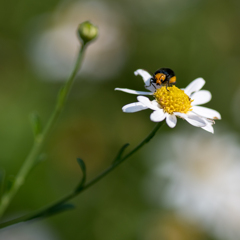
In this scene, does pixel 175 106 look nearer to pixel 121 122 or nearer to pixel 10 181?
pixel 10 181

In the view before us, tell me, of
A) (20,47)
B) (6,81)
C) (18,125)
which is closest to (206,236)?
(18,125)

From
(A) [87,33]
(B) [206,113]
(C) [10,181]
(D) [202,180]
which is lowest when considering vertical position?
(D) [202,180]

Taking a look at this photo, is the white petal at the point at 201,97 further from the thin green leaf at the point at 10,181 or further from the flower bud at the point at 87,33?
the thin green leaf at the point at 10,181

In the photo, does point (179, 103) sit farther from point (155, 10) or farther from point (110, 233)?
point (155, 10)

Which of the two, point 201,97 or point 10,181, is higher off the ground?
point 201,97

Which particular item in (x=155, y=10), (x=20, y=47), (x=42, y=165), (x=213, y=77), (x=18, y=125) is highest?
(x=155, y=10)

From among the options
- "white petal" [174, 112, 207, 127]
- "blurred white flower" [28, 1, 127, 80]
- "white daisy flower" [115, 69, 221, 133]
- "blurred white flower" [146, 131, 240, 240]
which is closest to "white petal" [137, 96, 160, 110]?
"white daisy flower" [115, 69, 221, 133]

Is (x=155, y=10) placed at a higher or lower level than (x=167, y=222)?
higher

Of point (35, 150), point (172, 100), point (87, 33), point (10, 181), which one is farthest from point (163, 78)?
point (10, 181)
